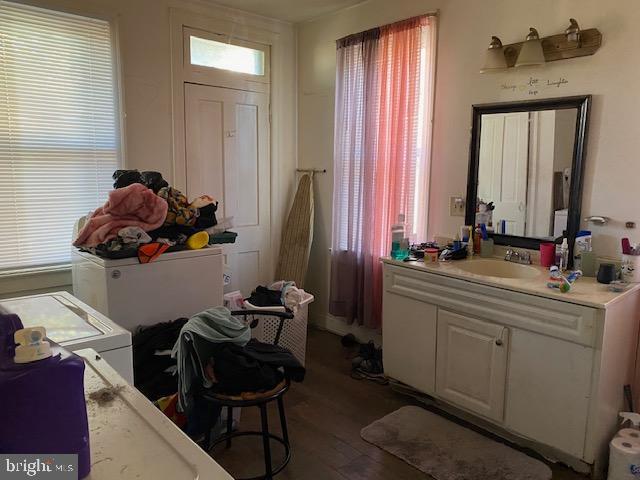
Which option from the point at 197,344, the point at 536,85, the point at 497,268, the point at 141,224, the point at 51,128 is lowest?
the point at 197,344

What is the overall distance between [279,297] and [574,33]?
2.21 m

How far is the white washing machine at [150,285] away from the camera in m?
2.46

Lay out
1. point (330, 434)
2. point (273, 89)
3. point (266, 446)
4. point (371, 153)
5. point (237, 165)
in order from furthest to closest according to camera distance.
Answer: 1. point (273, 89)
2. point (237, 165)
3. point (371, 153)
4. point (330, 434)
5. point (266, 446)

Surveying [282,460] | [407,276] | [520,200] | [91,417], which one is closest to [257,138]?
[407,276]

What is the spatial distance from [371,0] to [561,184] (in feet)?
6.22

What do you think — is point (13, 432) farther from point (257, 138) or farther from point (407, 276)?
point (257, 138)

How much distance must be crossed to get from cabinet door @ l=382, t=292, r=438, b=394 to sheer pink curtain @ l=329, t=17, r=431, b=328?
58 centimetres

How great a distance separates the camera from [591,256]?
97.3 inches

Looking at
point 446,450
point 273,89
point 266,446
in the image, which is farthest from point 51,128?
point 446,450

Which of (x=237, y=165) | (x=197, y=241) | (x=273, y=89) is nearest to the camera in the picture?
(x=197, y=241)

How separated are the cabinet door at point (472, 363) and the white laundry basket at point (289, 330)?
92 cm

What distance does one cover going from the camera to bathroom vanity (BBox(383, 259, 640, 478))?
7.06 ft

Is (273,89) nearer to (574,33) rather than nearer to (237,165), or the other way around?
(237,165)

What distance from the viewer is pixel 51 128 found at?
9.84 feet
